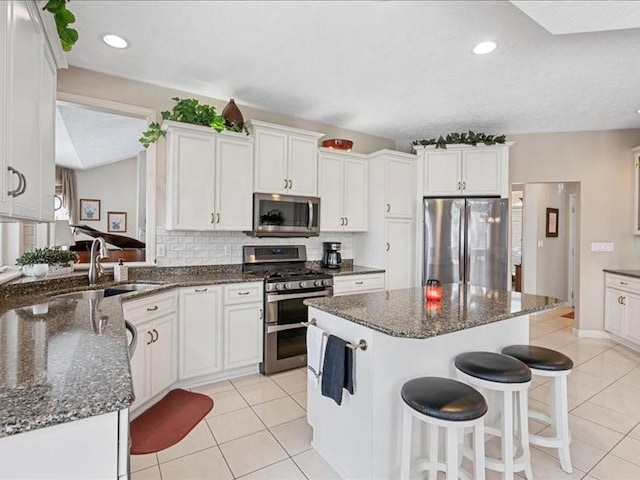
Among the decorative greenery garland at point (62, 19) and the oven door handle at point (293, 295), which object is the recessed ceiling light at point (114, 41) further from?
the oven door handle at point (293, 295)

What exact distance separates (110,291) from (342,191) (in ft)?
8.62

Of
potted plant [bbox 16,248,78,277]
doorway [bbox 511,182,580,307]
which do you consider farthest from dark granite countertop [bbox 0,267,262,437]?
doorway [bbox 511,182,580,307]

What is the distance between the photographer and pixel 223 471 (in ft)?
6.44

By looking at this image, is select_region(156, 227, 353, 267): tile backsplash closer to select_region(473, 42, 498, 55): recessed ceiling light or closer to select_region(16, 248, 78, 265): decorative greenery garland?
select_region(16, 248, 78, 265): decorative greenery garland

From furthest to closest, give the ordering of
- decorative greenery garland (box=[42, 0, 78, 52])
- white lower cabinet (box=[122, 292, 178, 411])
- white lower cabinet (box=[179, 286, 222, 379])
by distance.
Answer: white lower cabinet (box=[179, 286, 222, 379])
white lower cabinet (box=[122, 292, 178, 411])
decorative greenery garland (box=[42, 0, 78, 52])

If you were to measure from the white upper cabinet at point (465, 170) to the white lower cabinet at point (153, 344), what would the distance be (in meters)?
3.31

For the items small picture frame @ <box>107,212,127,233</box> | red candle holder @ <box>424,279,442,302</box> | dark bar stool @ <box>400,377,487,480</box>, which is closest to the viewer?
dark bar stool @ <box>400,377,487,480</box>

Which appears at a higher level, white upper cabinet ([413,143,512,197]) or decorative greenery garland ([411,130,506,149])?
decorative greenery garland ([411,130,506,149])

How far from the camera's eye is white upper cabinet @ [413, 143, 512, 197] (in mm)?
4227

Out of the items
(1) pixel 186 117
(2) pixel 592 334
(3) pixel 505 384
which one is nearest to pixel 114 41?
(1) pixel 186 117

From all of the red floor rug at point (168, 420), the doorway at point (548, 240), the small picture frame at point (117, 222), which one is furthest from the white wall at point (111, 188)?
the doorway at point (548, 240)

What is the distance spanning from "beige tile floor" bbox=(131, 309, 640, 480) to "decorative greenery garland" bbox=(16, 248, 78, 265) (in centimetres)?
154

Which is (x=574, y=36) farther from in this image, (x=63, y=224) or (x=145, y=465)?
(x=63, y=224)

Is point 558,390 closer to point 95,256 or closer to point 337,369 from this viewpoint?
point 337,369
